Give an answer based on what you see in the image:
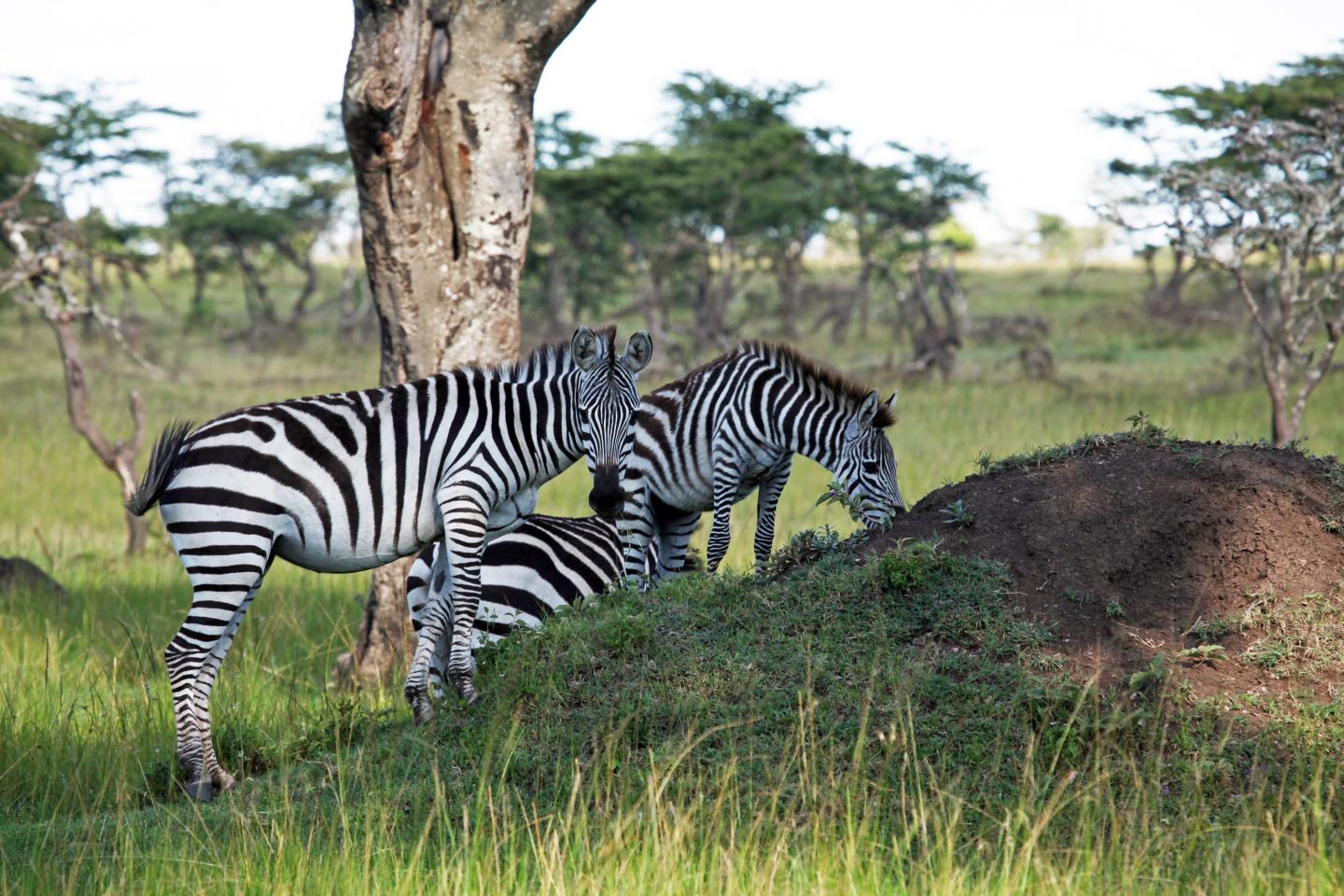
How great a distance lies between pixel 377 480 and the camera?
200 inches

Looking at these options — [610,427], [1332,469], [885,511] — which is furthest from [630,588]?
[1332,469]

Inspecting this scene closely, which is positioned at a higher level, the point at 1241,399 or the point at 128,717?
the point at 1241,399

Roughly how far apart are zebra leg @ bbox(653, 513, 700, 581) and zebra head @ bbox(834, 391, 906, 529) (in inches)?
A: 48.2

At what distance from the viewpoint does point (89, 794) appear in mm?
5180

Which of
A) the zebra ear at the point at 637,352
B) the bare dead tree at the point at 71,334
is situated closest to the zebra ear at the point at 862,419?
the zebra ear at the point at 637,352

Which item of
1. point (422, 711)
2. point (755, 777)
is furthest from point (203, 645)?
point (755, 777)

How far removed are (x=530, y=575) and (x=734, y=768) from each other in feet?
7.79

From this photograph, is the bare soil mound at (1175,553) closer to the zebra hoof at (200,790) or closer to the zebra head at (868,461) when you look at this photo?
the zebra head at (868,461)

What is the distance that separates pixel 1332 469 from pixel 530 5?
4770mm

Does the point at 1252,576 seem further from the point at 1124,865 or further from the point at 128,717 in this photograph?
the point at 128,717

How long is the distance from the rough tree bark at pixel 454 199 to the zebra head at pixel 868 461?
2.10m

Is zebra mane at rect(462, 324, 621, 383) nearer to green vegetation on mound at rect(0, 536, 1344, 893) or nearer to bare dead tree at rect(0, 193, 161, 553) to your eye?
green vegetation on mound at rect(0, 536, 1344, 893)

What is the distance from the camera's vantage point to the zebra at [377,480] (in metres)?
4.83

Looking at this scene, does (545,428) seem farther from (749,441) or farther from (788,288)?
(788,288)
